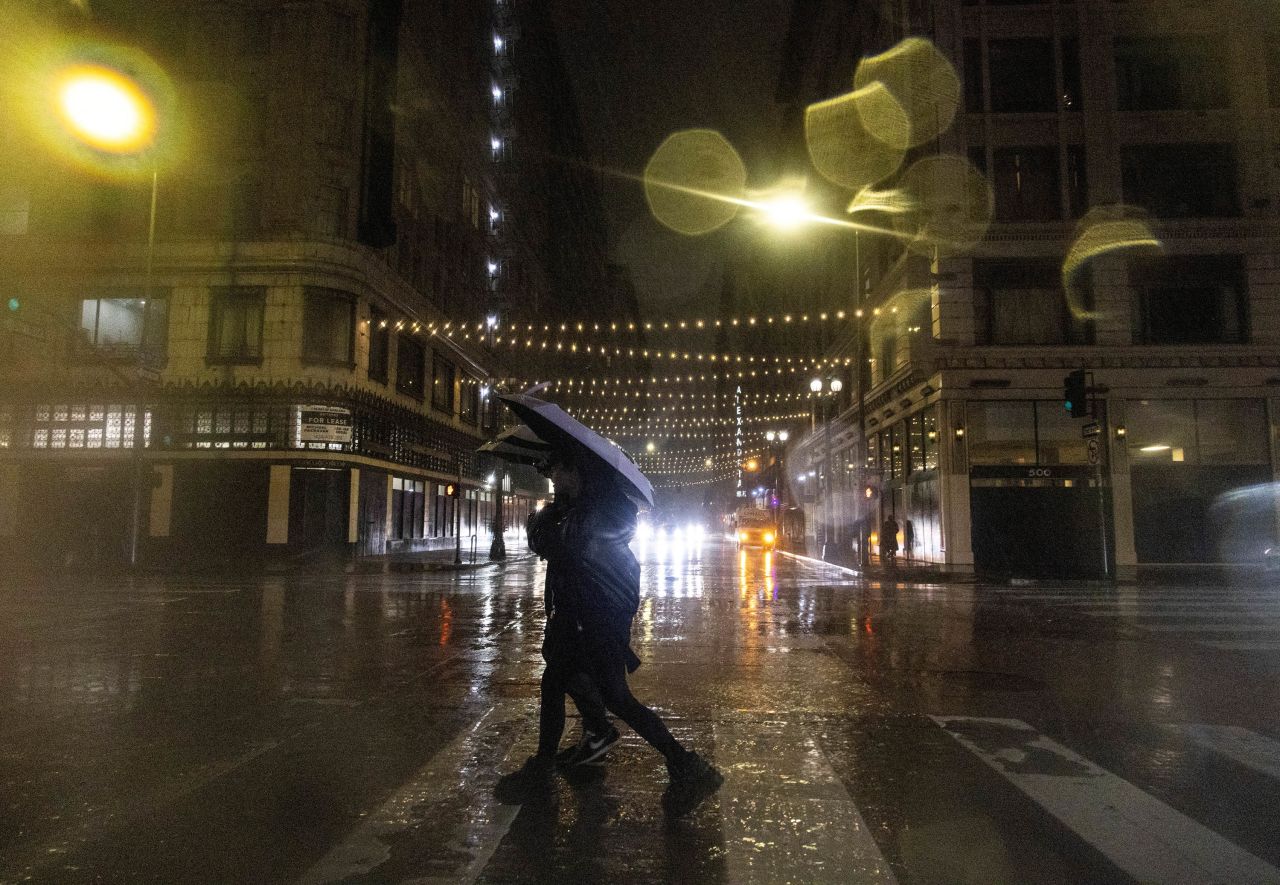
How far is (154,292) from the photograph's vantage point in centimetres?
3105

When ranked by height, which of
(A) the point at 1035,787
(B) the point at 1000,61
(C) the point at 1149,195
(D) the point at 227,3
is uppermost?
(D) the point at 227,3

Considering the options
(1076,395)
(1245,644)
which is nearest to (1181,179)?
(1076,395)

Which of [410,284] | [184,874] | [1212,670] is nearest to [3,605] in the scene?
[184,874]

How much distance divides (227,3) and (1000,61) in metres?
27.8

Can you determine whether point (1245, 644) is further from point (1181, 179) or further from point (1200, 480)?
point (1181, 179)

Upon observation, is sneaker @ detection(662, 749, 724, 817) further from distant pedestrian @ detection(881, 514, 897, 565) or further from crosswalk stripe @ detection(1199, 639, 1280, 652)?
distant pedestrian @ detection(881, 514, 897, 565)

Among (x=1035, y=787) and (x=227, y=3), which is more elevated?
(x=227, y=3)

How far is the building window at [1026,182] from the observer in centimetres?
2891

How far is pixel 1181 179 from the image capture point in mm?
28688

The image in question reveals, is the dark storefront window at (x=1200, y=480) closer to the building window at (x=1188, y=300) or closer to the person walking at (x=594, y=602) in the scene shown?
the building window at (x=1188, y=300)

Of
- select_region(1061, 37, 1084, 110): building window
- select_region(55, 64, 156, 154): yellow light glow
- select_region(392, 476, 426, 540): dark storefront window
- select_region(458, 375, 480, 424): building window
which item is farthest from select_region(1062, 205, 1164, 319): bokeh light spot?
select_region(458, 375, 480, 424): building window

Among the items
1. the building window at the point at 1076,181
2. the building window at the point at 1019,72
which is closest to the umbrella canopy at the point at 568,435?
the building window at the point at 1076,181

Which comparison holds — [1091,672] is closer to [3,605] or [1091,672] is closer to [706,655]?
[706,655]

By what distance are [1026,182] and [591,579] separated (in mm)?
29237
